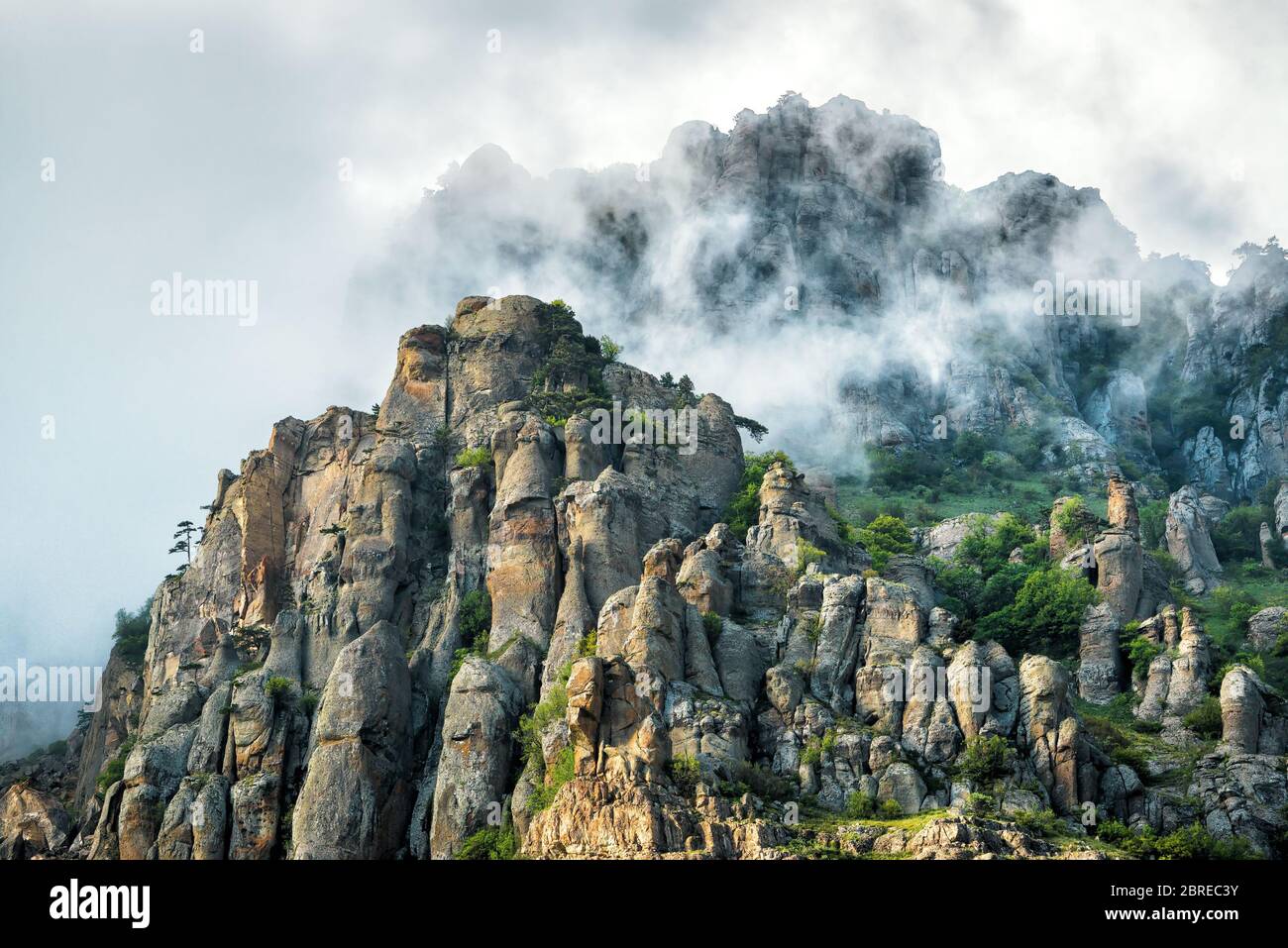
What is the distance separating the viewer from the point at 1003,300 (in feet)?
575

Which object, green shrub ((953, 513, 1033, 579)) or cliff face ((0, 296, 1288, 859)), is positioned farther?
green shrub ((953, 513, 1033, 579))

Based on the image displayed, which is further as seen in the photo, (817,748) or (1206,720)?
(1206,720)

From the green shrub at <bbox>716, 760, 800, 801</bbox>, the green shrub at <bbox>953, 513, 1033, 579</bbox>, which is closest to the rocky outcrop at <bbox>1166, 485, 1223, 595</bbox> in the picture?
the green shrub at <bbox>953, 513, 1033, 579</bbox>

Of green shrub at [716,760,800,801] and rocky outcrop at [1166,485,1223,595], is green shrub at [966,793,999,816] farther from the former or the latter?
rocky outcrop at [1166,485,1223,595]

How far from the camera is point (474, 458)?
98.8m

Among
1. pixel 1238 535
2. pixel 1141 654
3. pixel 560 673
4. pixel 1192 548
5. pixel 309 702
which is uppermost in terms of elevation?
pixel 1238 535

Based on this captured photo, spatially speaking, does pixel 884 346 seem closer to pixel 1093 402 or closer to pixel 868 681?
pixel 1093 402

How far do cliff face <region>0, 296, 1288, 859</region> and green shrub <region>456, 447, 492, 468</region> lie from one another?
0.50m

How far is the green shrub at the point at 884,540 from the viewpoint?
100 meters

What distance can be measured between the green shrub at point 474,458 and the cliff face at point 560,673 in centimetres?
50

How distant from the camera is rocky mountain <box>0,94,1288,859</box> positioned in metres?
67.8

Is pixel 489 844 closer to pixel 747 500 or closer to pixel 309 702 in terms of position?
pixel 309 702

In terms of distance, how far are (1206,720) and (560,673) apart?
1275 inches

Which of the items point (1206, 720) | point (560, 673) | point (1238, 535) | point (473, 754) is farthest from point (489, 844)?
point (1238, 535)
